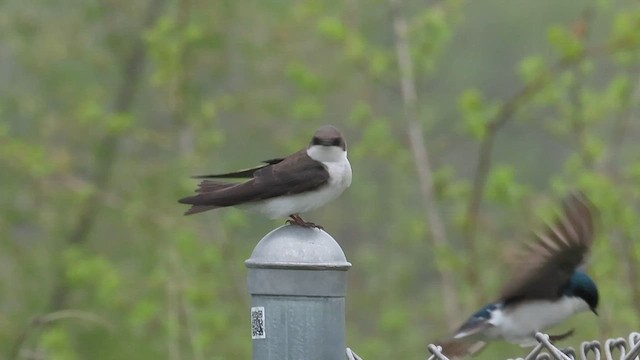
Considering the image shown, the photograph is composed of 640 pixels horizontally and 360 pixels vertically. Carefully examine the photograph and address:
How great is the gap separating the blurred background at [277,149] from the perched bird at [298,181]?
318 centimetres

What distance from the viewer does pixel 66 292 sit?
27.4 feet

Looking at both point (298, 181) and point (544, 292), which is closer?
point (298, 181)

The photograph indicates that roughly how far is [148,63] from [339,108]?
1.28 metres

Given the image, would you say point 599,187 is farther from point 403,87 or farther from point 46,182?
point 46,182

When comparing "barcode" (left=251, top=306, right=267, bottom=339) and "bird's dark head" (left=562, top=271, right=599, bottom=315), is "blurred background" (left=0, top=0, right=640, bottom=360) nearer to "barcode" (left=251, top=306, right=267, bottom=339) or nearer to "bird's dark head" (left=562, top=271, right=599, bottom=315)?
"bird's dark head" (left=562, top=271, right=599, bottom=315)

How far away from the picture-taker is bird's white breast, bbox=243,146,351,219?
2.75m

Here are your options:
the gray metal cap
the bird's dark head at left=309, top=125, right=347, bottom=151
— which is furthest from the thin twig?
the gray metal cap

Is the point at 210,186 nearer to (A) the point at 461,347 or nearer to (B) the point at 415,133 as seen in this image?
(A) the point at 461,347

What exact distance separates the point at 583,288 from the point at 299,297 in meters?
1.74

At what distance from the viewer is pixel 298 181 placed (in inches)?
109

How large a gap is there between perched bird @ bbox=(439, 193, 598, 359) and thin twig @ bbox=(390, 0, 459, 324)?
9.91ft

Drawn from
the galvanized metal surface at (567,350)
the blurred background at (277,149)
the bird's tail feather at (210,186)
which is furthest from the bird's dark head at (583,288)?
the blurred background at (277,149)

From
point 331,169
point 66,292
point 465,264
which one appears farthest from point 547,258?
point 66,292

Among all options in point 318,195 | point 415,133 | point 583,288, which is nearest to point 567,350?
point 318,195
